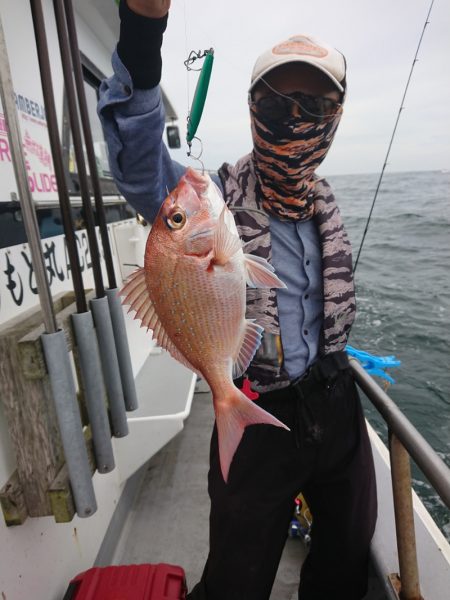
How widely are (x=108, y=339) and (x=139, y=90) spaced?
99 centimetres

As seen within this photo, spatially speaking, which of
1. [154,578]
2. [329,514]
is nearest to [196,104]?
[329,514]

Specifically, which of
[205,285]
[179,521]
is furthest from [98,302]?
[179,521]

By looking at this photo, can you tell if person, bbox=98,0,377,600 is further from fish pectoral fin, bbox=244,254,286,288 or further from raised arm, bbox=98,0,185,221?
fish pectoral fin, bbox=244,254,286,288

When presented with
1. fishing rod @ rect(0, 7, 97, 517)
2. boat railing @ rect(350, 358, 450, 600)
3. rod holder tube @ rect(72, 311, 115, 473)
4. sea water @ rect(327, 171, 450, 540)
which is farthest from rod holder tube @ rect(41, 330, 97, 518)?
sea water @ rect(327, 171, 450, 540)

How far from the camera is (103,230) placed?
1.72 meters

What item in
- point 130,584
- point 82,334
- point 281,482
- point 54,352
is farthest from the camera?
point 130,584

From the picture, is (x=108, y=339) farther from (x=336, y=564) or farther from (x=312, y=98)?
(x=336, y=564)

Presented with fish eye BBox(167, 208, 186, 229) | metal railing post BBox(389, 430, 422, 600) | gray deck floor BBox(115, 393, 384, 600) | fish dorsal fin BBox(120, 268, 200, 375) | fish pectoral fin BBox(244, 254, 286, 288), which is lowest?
gray deck floor BBox(115, 393, 384, 600)

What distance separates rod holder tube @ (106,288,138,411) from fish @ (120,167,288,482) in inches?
22.3

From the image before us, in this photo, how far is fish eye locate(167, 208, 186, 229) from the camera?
44.3 inches

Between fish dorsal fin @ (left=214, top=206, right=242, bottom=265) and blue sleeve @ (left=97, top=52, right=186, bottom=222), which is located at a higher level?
blue sleeve @ (left=97, top=52, right=186, bottom=222)

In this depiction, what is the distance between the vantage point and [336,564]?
6.13 feet

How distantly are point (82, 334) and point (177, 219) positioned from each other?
689 mm

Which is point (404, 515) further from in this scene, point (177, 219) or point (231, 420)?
point (177, 219)
